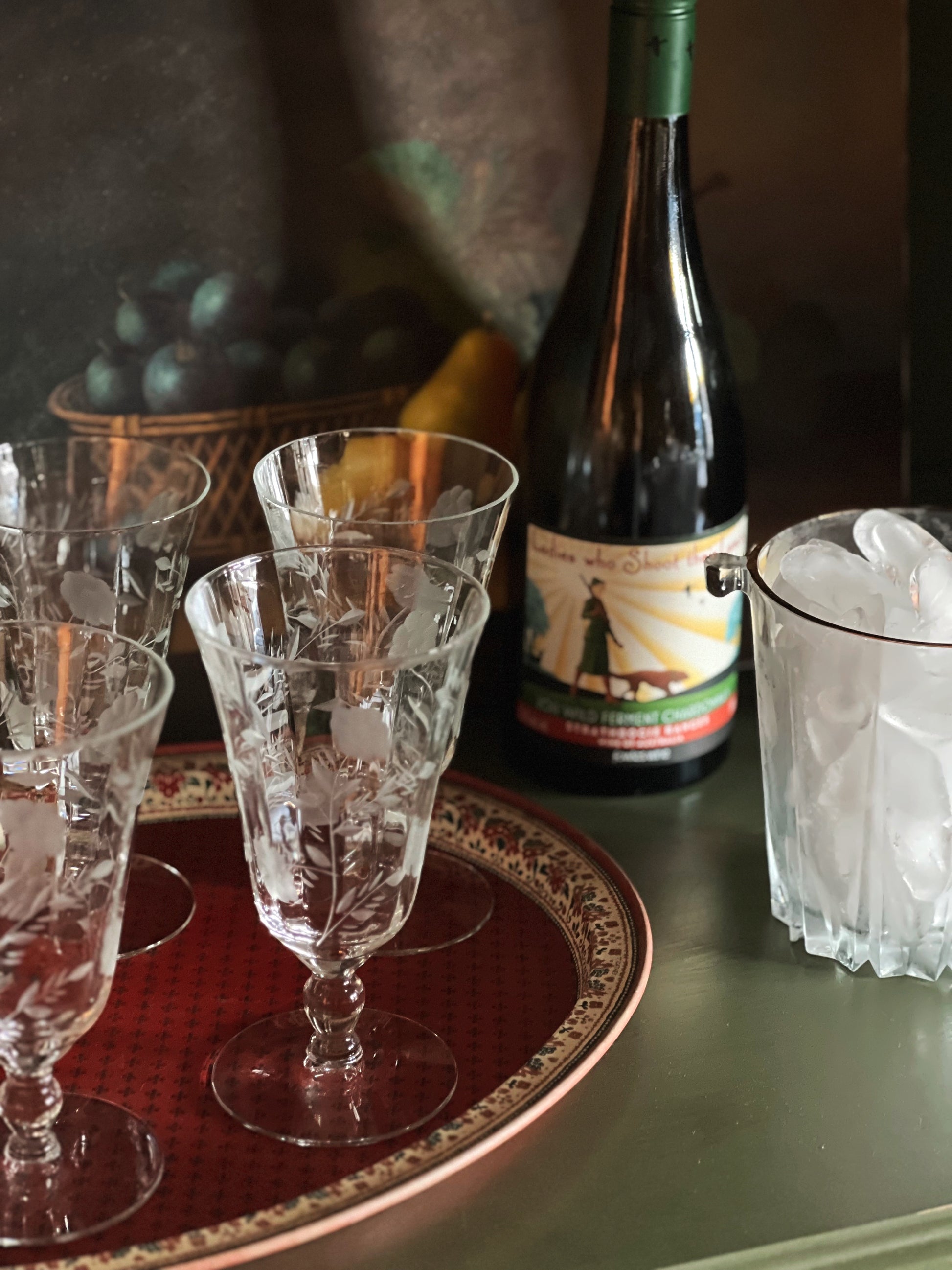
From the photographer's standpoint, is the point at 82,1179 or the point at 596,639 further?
the point at 596,639

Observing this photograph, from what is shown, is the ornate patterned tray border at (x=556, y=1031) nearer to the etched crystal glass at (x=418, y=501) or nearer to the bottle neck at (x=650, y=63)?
the etched crystal glass at (x=418, y=501)

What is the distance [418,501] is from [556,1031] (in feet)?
0.94

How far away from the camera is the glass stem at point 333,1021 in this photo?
68 cm

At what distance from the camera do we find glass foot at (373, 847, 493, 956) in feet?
2.55

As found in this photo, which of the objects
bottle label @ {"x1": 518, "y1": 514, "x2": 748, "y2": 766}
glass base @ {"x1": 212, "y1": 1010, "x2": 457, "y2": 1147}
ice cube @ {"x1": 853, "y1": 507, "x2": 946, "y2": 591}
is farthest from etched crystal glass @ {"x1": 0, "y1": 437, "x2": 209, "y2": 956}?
ice cube @ {"x1": 853, "y1": 507, "x2": 946, "y2": 591}

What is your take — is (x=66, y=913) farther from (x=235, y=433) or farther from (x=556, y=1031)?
(x=235, y=433)

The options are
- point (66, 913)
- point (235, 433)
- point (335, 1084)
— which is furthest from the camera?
point (235, 433)

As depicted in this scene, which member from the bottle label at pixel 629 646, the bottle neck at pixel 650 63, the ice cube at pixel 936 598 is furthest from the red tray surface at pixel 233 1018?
the bottle neck at pixel 650 63

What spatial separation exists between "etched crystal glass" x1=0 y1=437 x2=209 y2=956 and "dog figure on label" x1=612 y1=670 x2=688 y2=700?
0.83 feet

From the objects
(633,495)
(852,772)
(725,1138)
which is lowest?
(725,1138)

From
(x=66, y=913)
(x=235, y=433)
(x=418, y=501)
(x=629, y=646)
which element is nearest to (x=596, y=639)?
(x=629, y=646)

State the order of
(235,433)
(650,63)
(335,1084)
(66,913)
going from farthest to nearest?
(235,433), (650,63), (335,1084), (66,913)

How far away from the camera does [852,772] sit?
2.37 feet

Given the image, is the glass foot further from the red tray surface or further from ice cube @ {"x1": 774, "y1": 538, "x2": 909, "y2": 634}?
ice cube @ {"x1": 774, "y1": 538, "x2": 909, "y2": 634}
